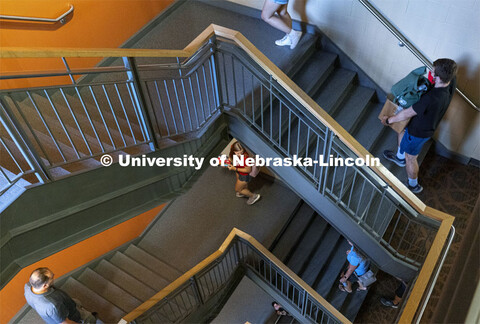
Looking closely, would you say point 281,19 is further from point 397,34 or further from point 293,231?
point 293,231

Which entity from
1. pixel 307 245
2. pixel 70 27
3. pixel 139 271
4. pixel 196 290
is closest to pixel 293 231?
pixel 307 245

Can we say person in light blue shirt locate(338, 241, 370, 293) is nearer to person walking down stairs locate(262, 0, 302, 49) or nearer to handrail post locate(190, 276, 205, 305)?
handrail post locate(190, 276, 205, 305)

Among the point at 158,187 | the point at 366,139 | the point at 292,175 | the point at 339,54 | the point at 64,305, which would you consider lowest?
the point at 64,305

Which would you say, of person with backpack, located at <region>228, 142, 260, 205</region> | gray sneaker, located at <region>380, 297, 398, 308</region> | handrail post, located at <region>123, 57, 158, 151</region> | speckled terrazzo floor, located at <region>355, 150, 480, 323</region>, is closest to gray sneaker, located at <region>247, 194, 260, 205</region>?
person with backpack, located at <region>228, 142, 260, 205</region>

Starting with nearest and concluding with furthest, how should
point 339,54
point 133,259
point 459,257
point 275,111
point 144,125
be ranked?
point 459,257, point 144,125, point 275,111, point 339,54, point 133,259

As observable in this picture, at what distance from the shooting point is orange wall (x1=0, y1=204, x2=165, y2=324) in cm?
549

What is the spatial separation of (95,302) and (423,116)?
481 centimetres

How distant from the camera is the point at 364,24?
4.68m

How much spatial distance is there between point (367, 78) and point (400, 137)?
0.95 metres

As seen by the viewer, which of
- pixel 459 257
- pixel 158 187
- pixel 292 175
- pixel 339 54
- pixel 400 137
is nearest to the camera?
pixel 459 257

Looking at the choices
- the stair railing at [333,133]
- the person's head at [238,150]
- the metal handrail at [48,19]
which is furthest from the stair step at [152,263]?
the metal handrail at [48,19]

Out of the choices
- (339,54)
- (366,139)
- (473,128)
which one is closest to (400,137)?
(366,139)

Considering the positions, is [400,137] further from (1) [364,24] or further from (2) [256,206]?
(2) [256,206]

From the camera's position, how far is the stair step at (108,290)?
538cm
